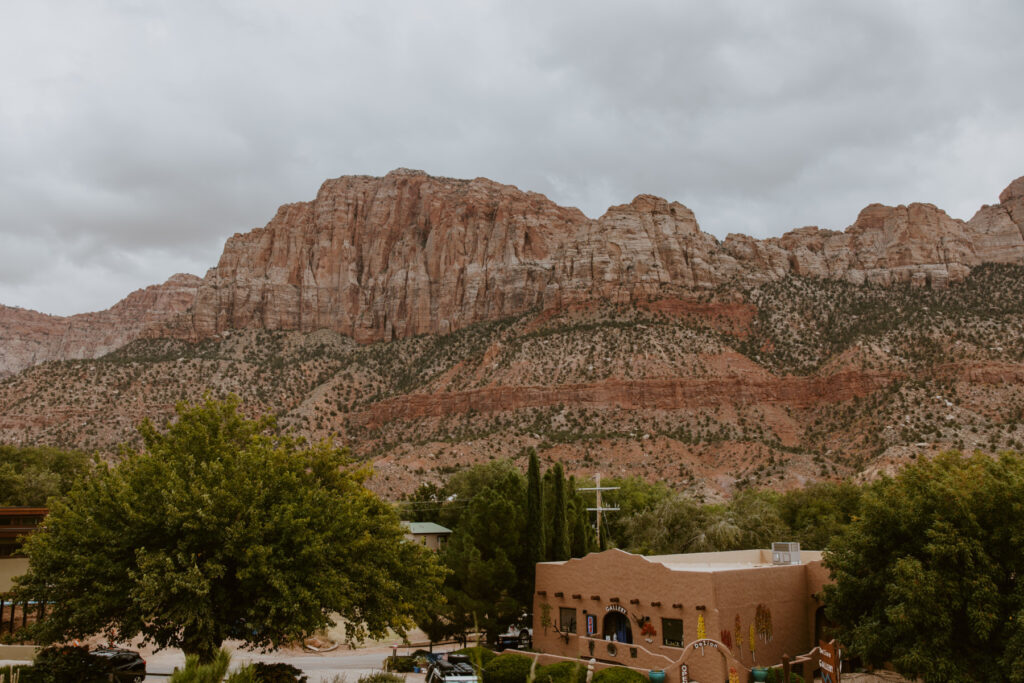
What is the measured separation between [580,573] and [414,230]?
114 meters

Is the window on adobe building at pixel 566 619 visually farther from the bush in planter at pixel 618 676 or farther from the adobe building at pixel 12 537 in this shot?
the adobe building at pixel 12 537

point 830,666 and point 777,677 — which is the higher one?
point 830,666

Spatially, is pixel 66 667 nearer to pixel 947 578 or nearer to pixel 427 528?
pixel 947 578

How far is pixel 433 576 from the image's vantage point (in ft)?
89.0

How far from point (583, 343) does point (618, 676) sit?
7385 cm

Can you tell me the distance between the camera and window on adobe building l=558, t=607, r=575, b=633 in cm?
2991

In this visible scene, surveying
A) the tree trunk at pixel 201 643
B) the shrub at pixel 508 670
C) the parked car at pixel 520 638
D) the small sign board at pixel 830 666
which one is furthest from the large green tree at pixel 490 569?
the small sign board at pixel 830 666

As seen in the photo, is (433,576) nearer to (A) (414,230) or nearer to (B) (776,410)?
(B) (776,410)

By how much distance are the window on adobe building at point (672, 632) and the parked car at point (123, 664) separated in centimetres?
1647

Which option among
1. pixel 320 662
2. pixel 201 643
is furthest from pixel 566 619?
pixel 201 643

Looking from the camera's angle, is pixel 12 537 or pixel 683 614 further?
pixel 12 537

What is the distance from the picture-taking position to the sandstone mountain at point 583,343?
257 ft

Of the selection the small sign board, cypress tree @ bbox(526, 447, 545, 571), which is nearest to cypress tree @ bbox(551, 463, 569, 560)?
cypress tree @ bbox(526, 447, 545, 571)

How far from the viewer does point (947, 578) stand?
2098cm
